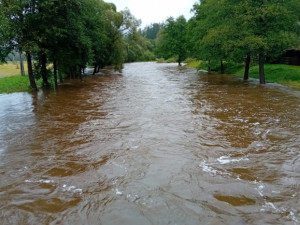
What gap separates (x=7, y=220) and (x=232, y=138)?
639 cm

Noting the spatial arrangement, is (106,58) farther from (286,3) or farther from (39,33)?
(286,3)

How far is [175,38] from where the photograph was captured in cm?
6153

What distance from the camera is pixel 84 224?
4512 millimetres

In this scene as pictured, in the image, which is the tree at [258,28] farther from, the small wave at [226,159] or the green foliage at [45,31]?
the small wave at [226,159]

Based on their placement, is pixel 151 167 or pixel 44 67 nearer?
pixel 151 167

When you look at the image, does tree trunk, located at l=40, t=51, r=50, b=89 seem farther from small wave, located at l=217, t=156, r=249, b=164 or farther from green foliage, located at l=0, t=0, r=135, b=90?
small wave, located at l=217, t=156, r=249, b=164

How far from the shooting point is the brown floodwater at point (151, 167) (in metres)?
4.79

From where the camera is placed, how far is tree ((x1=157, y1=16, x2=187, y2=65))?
195 ft

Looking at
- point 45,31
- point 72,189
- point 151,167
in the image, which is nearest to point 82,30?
point 45,31

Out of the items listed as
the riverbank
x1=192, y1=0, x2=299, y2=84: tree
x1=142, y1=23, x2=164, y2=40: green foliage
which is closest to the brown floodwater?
x1=192, y1=0, x2=299, y2=84: tree

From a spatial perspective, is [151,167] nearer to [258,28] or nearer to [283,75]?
[258,28]

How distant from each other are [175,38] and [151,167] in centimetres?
5787

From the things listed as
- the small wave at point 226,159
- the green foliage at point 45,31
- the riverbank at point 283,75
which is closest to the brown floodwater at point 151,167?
the small wave at point 226,159

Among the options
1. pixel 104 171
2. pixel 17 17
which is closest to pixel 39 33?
pixel 17 17
